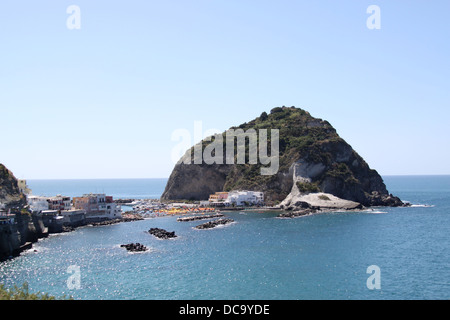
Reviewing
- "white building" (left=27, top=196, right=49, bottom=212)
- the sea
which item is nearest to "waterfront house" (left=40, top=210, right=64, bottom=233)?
the sea

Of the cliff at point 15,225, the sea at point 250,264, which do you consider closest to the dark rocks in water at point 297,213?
the sea at point 250,264

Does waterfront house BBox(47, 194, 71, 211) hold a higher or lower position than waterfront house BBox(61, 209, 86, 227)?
higher

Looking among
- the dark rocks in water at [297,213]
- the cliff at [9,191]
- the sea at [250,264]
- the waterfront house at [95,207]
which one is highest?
the cliff at [9,191]

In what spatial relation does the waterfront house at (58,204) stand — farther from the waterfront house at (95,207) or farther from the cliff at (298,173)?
the cliff at (298,173)

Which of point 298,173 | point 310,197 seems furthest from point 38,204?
point 298,173

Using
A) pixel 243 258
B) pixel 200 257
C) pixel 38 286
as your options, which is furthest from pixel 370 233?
pixel 38 286

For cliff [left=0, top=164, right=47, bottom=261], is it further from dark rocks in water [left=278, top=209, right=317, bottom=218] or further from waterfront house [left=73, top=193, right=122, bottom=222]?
dark rocks in water [left=278, top=209, right=317, bottom=218]

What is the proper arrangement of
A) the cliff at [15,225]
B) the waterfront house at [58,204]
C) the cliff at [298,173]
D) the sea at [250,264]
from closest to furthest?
the sea at [250,264] → the cliff at [15,225] → the waterfront house at [58,204] → the cliff at [298,173]
